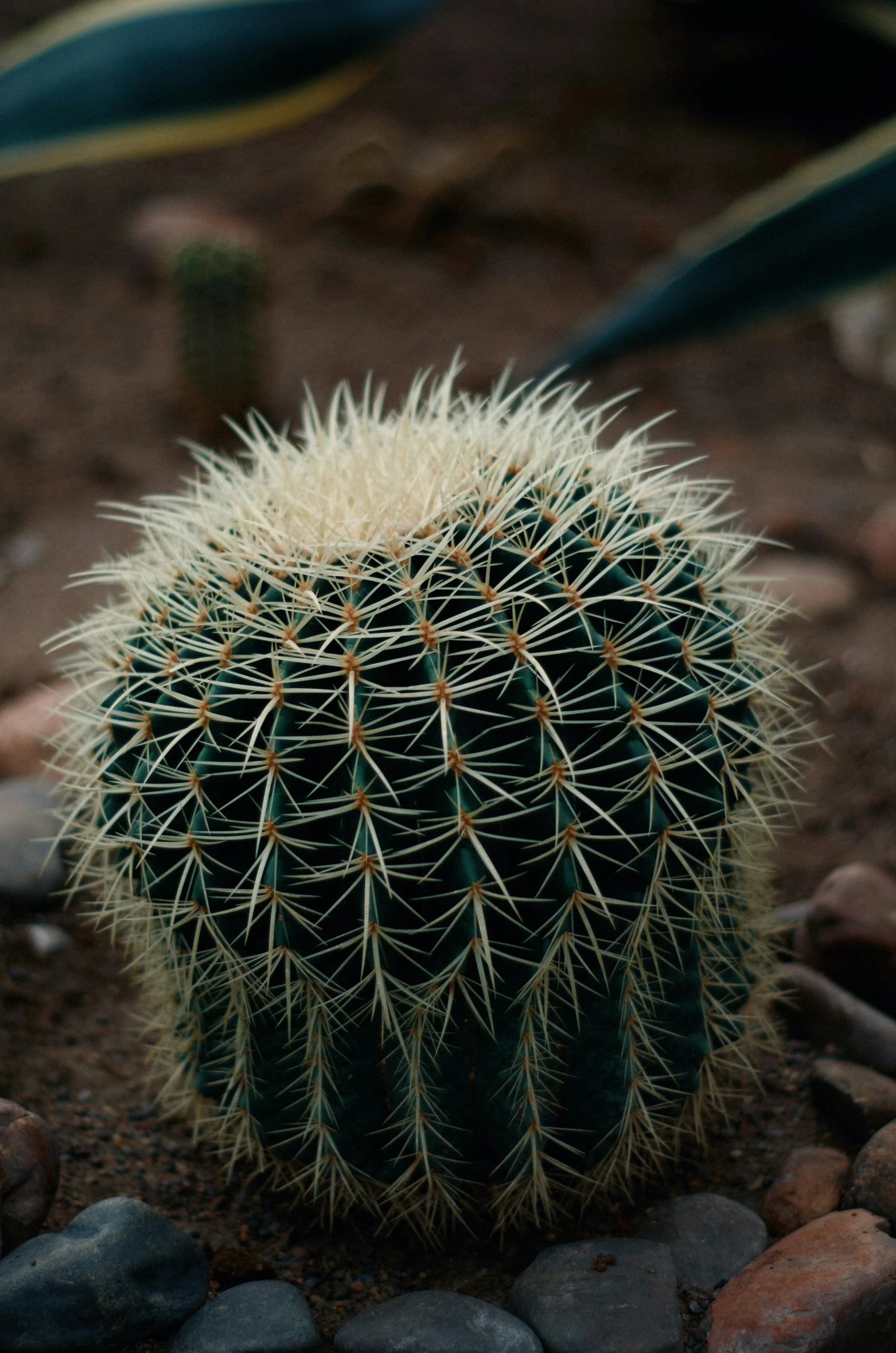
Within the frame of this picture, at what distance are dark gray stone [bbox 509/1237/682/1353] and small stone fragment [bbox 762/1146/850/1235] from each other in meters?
0.28

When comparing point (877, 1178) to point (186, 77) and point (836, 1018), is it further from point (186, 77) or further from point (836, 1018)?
point (186, 77)

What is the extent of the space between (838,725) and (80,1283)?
2943 mm

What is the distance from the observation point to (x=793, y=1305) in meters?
1.88

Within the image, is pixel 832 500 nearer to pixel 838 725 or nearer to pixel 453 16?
pixel 838 725

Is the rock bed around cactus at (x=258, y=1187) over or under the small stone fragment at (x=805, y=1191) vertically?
over

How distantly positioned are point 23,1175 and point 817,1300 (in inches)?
54.5

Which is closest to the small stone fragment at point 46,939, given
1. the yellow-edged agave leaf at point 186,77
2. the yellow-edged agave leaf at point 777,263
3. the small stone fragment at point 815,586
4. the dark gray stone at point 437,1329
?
the dark gray stone at point 437,1329

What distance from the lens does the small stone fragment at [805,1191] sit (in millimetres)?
2217

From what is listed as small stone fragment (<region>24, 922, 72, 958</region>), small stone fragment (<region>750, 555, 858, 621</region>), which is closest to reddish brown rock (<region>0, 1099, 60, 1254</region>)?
small stone fragment (<region>24, 922, 72, 958</region>)

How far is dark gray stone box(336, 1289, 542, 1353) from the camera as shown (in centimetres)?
188

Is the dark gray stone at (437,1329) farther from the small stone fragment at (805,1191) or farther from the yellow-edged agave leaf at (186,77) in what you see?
the yellow-edged agave leaf at (186,77)

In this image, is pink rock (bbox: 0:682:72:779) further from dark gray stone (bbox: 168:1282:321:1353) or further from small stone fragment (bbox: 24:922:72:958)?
dark gray stone (bbox: 168:1282:321:1353)

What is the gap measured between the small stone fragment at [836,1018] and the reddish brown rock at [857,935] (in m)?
0.03

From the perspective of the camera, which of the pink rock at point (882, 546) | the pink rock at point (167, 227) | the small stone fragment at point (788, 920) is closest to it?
the small stone fragment at point (788, 920)
